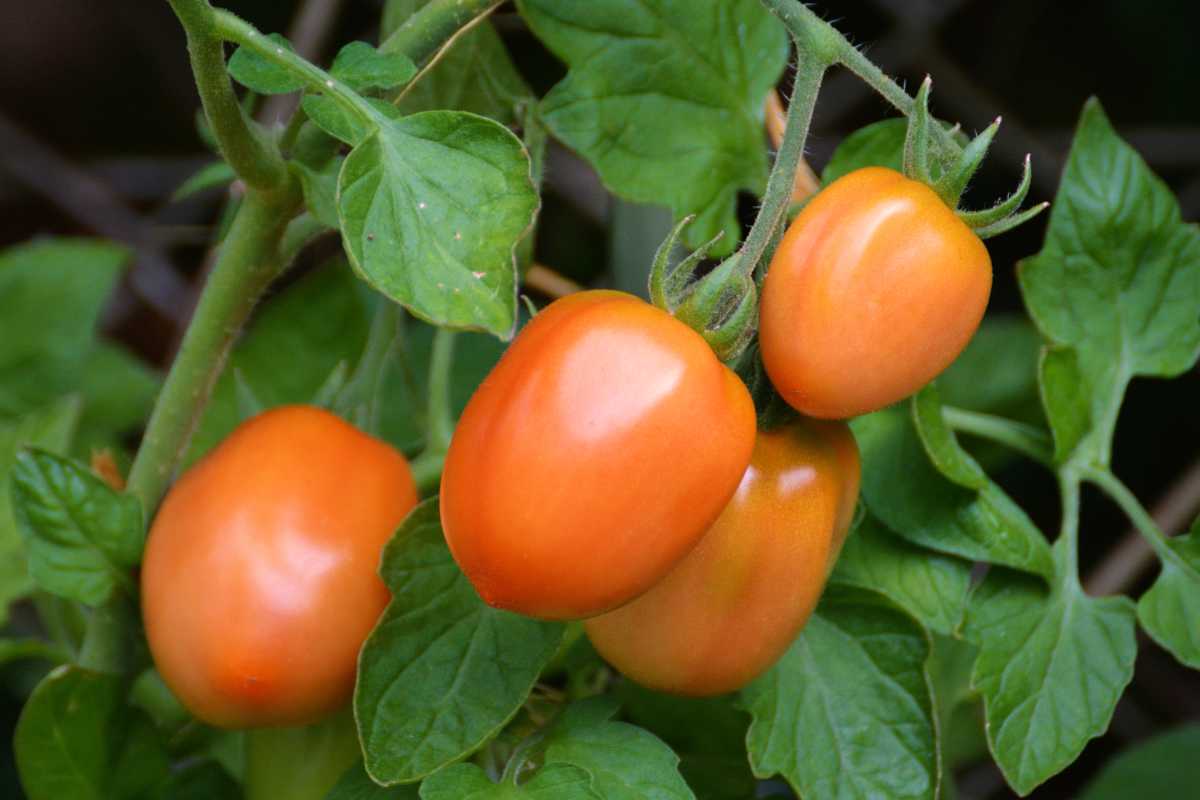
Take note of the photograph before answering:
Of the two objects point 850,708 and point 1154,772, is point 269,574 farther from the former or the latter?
point 1154,772

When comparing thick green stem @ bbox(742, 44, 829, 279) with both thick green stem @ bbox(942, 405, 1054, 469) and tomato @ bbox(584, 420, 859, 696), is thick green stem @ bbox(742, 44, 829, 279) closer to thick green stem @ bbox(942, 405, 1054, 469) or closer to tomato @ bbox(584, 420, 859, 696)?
tomato @ bbox(584, 420, 859, 696)

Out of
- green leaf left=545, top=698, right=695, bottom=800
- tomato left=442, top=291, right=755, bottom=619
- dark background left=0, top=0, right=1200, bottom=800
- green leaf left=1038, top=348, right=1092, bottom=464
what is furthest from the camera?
dark background left=0, top=0, right=1200, bottom=800

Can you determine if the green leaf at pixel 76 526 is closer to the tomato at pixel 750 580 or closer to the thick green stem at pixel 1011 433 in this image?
the tomato at pixel 750 580

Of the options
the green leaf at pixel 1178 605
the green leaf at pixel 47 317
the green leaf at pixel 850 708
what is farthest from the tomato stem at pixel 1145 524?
the green leaf at pixel 47 317

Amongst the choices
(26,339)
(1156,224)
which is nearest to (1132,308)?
(1156,224)

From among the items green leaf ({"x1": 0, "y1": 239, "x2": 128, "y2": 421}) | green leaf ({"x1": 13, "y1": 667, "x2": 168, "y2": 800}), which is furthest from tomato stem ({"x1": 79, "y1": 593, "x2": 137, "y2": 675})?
green leaf ({"x1": 0, "y1": 239, "x2": 128, "y2": 421})

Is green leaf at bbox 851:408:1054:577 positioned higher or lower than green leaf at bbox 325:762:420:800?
higher

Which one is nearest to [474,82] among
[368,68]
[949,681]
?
[368,68]
